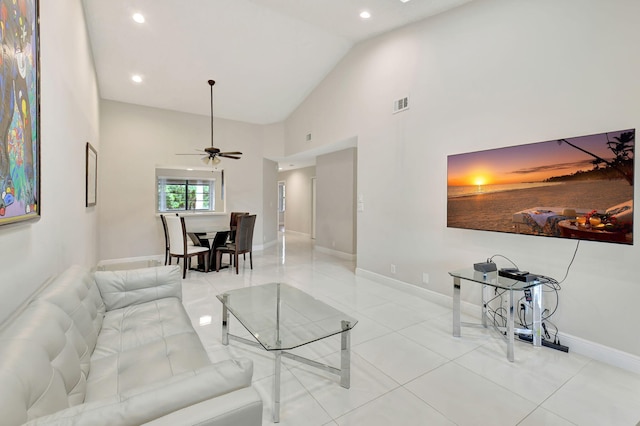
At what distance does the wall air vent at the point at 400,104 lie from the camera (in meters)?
4.10

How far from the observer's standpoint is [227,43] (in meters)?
4.46

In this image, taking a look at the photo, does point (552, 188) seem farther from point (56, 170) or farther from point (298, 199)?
point (298, 199)

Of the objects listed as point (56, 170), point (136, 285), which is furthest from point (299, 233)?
point (56, 170)

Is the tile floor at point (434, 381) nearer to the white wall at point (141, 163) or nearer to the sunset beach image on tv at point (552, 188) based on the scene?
the sunset beach image on tv at point (552, 188)

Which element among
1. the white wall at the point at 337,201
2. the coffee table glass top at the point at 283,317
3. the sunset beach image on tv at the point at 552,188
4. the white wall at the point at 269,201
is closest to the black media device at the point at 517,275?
the sunset beach image on tv at the point at 552,188

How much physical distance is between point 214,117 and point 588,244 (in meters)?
7.01

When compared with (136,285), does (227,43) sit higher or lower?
higher

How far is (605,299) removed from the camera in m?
2.43

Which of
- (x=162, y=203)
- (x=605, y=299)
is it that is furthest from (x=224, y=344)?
(x=162, y=203)

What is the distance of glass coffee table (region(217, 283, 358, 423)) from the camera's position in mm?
1879

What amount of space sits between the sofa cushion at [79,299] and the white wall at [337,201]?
493 cm

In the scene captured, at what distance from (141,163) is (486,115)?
632 centimetres

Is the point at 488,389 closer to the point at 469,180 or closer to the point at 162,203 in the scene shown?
the point at 469,180

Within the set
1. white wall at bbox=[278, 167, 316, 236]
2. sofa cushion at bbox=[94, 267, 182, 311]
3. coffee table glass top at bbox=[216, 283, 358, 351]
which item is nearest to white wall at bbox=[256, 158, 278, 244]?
white wall at bbox=[278, 167, 316, 236]
